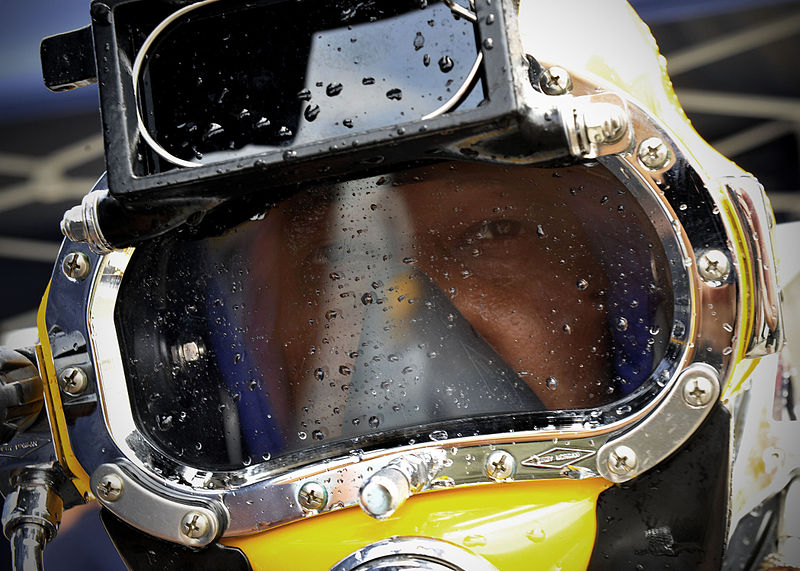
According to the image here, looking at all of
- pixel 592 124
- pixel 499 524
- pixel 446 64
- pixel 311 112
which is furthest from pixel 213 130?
pixel 499 524

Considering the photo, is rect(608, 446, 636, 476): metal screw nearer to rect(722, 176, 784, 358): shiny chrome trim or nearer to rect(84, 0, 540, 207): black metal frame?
rect(722, 176, 784, 358): shiny chrome trim

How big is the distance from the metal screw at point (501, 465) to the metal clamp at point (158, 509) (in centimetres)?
25

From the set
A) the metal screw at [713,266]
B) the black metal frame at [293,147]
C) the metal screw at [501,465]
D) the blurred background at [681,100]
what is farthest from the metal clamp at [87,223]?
the blurred background at [681,100]

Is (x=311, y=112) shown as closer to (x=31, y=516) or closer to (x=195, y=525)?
(x=195, y=525)

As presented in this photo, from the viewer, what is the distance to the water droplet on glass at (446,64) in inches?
20.8

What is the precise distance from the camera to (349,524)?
2.09 ft

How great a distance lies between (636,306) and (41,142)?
1.69 metres

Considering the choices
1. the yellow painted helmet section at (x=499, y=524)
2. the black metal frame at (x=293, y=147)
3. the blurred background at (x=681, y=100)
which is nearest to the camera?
the black metal frame at (x=293, y=147)

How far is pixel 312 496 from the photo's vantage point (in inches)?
24.7

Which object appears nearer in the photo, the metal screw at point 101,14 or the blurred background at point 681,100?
the metal screw at point 101,14

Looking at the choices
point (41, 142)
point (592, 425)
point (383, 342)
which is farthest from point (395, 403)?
point (41, 142)

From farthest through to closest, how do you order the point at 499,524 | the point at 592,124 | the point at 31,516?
the point at 31,516, the point at 499,524, the point at 592,124

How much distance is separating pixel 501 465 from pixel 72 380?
0.41m

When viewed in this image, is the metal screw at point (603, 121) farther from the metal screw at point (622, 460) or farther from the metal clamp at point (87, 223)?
the metal clamp at point (87, 223)
